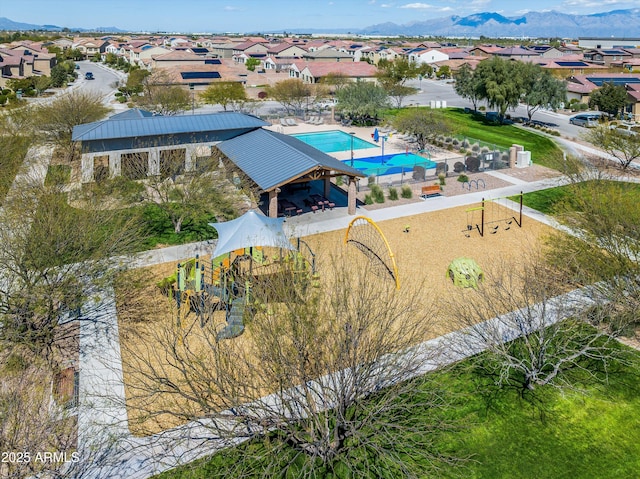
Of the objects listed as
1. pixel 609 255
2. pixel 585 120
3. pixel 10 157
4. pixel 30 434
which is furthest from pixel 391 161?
pixel 30 434

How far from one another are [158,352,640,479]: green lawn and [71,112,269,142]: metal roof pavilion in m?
25.4

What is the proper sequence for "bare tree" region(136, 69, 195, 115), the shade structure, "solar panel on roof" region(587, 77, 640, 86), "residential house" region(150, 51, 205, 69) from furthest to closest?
"residential house" region(150, 51, 205, 69) < "solar panel on roof" region(587, 77, 640, 86) < "bare tree" region(136, 69, 195, 115) < the shade structure

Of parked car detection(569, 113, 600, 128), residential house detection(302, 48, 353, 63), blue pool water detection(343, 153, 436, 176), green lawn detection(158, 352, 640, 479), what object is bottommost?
green lawn detection(158, 352, 640, 479)

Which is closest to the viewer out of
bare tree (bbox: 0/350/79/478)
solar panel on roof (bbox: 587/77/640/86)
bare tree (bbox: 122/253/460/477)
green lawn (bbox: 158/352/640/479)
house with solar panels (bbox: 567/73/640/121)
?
bare tree (bbox: 0/350/79/478)

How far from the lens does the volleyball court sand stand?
17.6m

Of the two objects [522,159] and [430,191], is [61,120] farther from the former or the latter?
[522,159]

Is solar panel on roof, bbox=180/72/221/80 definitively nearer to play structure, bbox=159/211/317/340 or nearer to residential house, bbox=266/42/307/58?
residential house, bbox=266/42/307/58

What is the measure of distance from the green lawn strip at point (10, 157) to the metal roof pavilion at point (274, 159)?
12521 mm

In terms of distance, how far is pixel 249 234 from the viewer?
65.3ft

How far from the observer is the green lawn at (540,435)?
12055 mm

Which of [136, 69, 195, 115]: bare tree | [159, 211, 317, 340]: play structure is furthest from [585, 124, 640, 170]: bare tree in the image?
[136, 69, 195, 115]: bare tree

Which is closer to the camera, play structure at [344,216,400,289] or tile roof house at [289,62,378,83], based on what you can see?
play structure at [344,216,400,289]

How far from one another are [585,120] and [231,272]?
54.8 metres

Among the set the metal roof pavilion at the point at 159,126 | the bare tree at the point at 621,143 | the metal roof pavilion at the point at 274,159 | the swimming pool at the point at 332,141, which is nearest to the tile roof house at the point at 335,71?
the swimming pool at the point at 332,141
